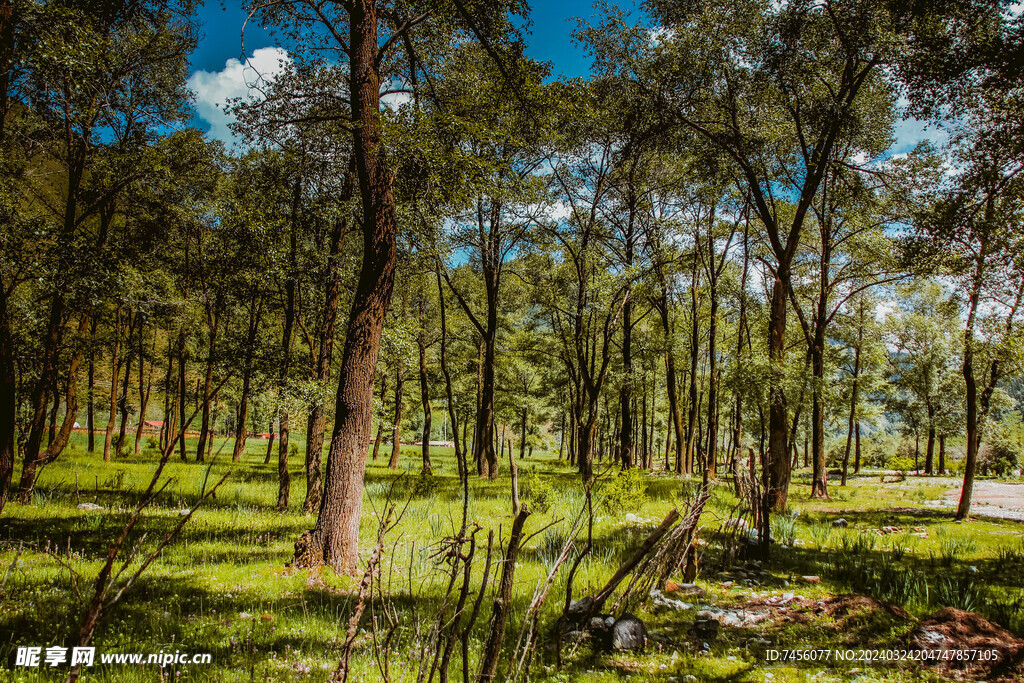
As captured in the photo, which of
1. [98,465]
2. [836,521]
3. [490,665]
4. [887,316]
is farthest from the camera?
[887,316]

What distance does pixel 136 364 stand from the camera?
33.1m

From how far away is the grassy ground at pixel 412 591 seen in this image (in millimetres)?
3934

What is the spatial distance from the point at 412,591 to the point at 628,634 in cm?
222

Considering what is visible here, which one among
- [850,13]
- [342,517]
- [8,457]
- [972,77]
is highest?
[850,13]

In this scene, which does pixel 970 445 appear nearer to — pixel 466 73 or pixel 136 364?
pixel 466 73

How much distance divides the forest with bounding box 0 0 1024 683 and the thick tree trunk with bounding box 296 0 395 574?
45 millimetres

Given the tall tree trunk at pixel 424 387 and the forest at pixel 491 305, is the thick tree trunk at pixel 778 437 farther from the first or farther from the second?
the tall tree trunk at pixel 424 387

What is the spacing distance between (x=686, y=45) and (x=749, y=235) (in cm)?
1118

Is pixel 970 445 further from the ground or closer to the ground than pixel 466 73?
closer to the ground

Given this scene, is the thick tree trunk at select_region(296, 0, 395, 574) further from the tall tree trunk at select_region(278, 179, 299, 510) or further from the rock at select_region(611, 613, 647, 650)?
the rock at select_region(611, 613, 647, 650)

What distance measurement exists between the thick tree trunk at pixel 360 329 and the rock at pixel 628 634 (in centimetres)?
395

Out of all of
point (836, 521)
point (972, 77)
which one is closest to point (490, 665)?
point (836, 521)

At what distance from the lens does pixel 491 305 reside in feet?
50.3

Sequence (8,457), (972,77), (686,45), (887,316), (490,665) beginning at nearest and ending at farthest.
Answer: (490,665) < (8,457) < (972,77) < (686,45) < (887,316)
